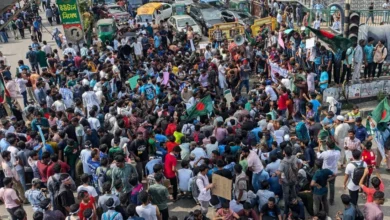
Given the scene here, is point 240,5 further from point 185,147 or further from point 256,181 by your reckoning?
point 256,181

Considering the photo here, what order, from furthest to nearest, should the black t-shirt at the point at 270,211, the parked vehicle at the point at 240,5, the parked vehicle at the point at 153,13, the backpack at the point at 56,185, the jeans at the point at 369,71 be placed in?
the parked vehicle at the point at 240,5 → the parked vehicle at the point at 153,13 → the jeans at the point at 369,71 → the backpack at the point at 56,185 → the black t-shirt at the point at 270,211

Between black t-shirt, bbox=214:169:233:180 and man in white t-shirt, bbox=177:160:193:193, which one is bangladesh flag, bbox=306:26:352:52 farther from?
black t-shirt, bbox=214:169:233:180

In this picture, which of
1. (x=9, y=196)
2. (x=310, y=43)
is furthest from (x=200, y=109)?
(x=310, y=43)

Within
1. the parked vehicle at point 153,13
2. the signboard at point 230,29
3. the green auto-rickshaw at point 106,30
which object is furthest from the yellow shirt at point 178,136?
the parked vehicle at point 153,13

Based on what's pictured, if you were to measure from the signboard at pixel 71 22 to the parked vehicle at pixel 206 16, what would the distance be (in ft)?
23.8

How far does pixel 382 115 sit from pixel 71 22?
14.0 m

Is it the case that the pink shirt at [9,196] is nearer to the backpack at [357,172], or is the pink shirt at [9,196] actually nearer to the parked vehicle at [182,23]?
the backpack at [357,172]

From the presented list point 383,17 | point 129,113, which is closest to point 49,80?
point 129,113

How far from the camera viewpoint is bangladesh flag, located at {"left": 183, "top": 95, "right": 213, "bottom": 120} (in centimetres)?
1130

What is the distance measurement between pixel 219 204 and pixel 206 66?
7.23 metres

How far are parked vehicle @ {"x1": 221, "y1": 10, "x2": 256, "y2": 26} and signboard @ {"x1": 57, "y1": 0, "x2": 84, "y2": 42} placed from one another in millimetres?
8212

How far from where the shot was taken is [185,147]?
31.4 feet

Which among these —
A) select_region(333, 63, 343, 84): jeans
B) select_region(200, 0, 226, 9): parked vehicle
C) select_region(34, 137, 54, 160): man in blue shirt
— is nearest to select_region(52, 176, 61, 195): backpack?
select_region(34, 137, 54, 160): man in blue shirt

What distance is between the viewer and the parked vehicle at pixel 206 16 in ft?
80.3
